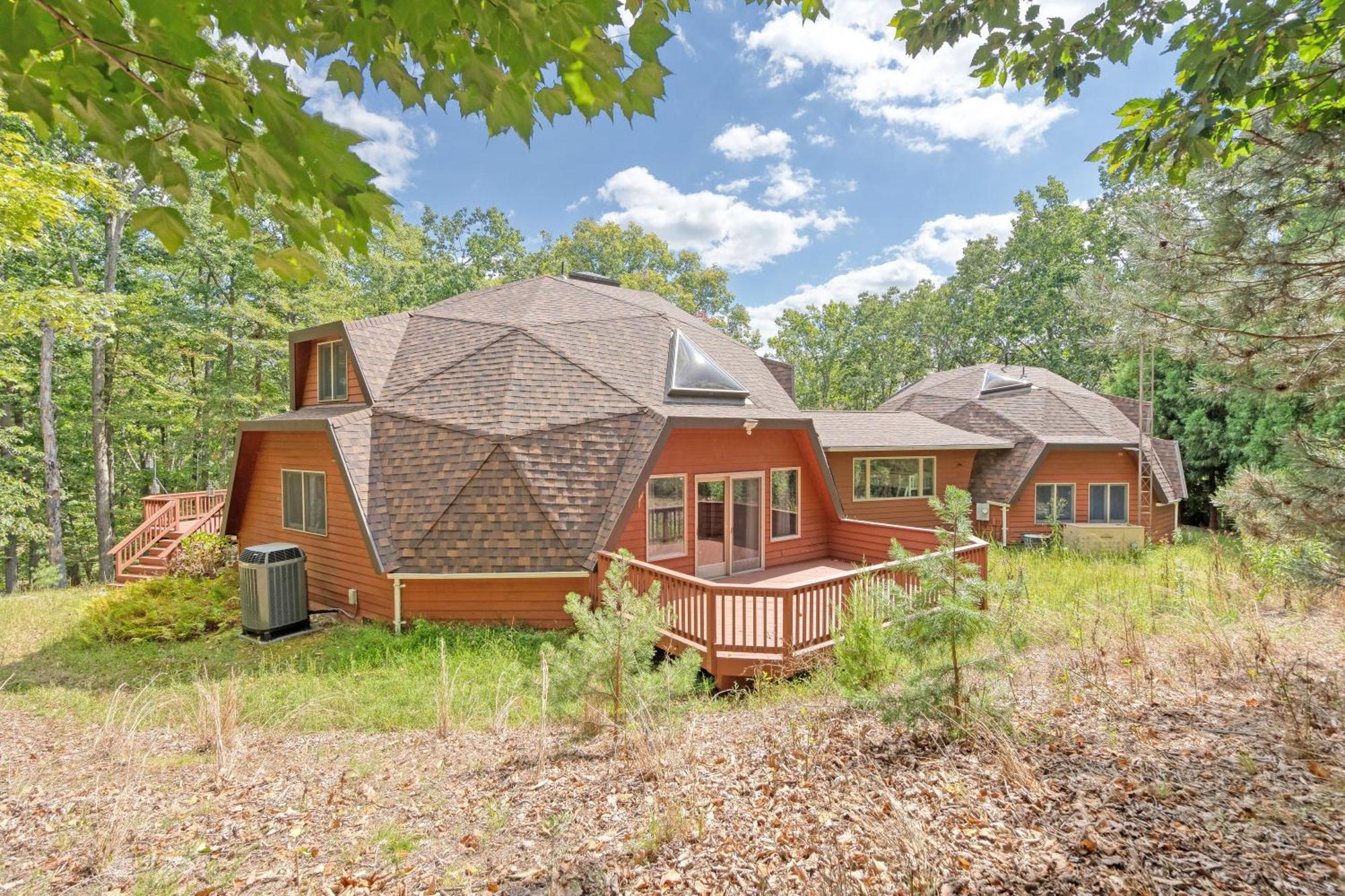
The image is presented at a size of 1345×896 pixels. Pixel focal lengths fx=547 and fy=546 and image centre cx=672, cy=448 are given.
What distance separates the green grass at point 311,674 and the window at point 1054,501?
15252mm

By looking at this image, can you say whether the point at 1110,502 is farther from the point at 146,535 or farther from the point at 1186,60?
the point at 146,535

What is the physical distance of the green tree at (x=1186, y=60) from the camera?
119 inches

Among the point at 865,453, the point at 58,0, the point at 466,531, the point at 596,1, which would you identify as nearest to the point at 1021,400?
the point at 865,453

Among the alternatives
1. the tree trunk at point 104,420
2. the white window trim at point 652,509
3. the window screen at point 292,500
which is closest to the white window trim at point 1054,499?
the white window trim at point 652,509

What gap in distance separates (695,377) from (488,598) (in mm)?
5610

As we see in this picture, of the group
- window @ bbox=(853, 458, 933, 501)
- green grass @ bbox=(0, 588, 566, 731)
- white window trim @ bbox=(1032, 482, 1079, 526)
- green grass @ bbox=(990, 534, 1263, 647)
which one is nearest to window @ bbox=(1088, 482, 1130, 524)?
white window trim @ bbox=(1032, 482, 1079, 526)

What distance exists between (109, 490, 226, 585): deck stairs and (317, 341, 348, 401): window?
3994mm

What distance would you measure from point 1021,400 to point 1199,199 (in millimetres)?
15188

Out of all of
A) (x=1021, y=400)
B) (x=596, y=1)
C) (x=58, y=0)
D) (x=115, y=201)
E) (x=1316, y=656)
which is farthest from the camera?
(x=1021, y=400)

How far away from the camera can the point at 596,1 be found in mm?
2164

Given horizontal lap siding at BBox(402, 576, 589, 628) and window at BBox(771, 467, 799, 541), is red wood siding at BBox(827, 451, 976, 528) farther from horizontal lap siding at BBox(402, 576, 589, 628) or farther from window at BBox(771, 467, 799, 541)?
horizontal lap siding at BBox(402, 576, 589, 628)

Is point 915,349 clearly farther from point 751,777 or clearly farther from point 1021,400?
point 751,777

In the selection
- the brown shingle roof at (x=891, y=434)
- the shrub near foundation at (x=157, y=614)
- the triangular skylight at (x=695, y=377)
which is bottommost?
the shrub near foundation at (x=157, y=614)

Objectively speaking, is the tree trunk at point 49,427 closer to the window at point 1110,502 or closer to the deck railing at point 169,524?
the deck railing at point 169,524
